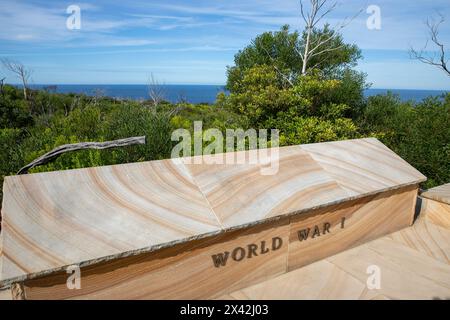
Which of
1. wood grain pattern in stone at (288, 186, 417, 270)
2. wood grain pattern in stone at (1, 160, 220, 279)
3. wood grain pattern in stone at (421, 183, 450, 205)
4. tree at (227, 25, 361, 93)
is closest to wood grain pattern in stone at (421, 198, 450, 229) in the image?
wood grain pattern in stone at (421, 183, 450, 205)

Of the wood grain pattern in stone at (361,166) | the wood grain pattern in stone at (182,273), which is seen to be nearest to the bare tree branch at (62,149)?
the wood grain pattern in stone at (182,273)

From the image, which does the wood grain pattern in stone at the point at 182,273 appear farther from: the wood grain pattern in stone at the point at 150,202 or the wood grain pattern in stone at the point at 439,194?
the wood grain pattern in stone at the point at 439,194

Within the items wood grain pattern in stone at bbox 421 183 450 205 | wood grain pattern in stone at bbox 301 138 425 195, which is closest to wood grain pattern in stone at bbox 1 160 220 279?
wood grain pattern in stone at bbox 301 138 425 195

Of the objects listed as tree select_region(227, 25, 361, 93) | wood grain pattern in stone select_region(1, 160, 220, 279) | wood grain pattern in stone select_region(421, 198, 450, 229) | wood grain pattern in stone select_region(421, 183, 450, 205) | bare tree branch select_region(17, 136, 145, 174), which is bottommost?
wood grain pattern in stone select_region(421, 198, 450, 229)

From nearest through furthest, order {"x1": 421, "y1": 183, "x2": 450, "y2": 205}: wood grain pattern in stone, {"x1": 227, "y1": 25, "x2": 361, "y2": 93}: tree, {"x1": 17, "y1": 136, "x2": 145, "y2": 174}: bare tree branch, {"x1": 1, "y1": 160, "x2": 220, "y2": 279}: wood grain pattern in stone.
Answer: {"x1": 1, "y1": 160, "x2": 220, "y2": 279}: wood grain pattern in stone → {"x1": 17, "y1": 136, "x2": 145, "y2": 174}: bare tree branch → {"x1": 421, "y1": 183, "x2": 450, "y2": 205}: wood grain pattern in stone → {"x1": 227, "y1": 25, "x2": 361, "y2": 93}: tree

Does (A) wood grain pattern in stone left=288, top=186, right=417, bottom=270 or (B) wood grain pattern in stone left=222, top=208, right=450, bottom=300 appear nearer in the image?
(B) wood grain pattern in stone left=222, top=208, right=450, bottom=300

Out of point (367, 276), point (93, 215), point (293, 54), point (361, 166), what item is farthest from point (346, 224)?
point (293, 54)

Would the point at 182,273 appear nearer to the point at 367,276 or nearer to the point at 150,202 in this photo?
the point at 150,202

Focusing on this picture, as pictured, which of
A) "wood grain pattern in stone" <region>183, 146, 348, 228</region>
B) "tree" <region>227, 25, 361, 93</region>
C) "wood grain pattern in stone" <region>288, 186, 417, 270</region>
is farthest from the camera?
"tree" <region>227, 25, 361, 93</region>

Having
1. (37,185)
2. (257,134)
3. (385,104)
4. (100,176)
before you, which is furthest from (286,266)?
(385,104)

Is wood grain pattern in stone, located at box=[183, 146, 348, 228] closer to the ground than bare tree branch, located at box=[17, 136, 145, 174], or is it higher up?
closer to the ground

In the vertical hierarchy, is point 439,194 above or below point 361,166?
below

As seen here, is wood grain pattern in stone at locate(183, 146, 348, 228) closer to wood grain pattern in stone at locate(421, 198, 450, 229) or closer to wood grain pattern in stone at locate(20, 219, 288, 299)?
wood grain pattern in stone at locate(20, 219, 288, 299)

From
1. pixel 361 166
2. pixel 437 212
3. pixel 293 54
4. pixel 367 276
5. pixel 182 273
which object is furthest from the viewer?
pixel 293 54
